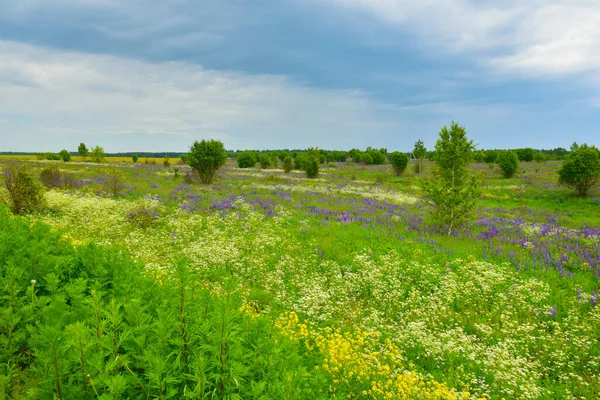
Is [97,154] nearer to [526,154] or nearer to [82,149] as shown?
[82,149]

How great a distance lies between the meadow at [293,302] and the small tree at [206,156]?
407 inches

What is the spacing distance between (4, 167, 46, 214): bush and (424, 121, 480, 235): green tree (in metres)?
20.9

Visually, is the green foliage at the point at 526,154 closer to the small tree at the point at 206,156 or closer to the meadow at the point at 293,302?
the meadow at the point at 293,302

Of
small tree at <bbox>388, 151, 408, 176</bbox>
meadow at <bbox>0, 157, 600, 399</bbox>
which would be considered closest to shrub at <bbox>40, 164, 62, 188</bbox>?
meadow at <bbox>0, 157, 600, 399</bbox>

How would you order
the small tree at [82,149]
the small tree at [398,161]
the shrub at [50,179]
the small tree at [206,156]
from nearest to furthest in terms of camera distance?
the shrub at [50,179]
the small tree at [206,156]
the small tree at [398,161]
the small tree at [82,149]

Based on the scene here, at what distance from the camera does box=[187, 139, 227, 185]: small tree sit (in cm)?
3080

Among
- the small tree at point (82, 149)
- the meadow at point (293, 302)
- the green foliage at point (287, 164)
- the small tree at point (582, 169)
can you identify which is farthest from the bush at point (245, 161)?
the small tree at point (582, 169)

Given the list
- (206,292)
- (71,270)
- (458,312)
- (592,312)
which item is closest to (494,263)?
(592,312)

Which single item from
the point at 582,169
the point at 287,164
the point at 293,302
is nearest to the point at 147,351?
the point at 293,302

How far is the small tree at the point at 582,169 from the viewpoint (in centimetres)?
2561

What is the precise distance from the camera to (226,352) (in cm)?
279

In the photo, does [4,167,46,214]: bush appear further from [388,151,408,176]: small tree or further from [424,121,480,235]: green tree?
[388,151,408,176]: small tree

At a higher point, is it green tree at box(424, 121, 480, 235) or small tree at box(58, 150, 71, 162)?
small tree at box(58, 150, 71, 162)

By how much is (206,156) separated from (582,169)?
3330cm
